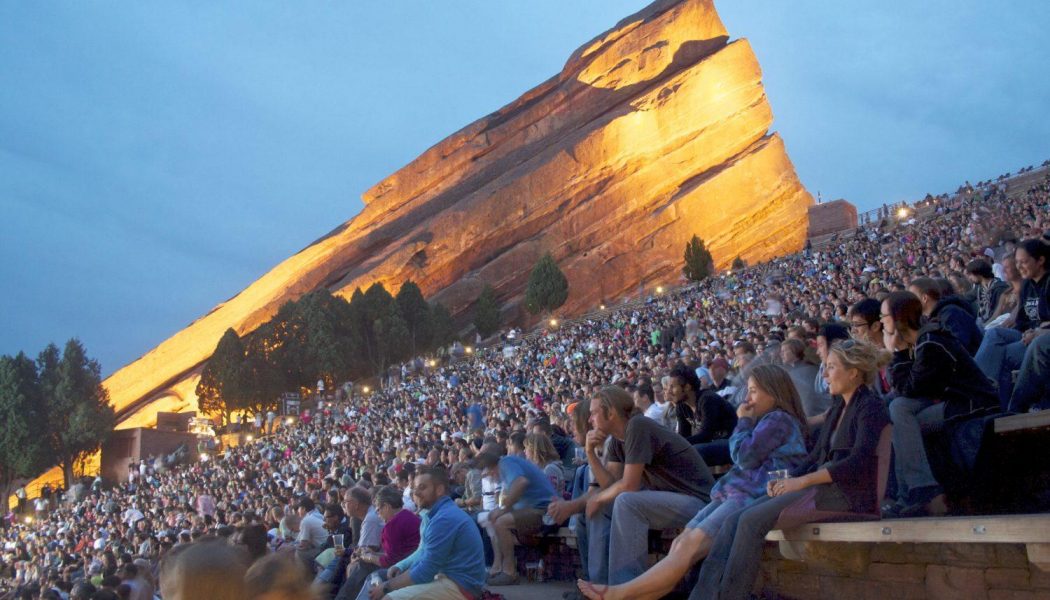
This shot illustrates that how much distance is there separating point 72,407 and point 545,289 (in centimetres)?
2384

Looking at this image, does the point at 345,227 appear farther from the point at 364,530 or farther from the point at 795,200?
the point at 364,530

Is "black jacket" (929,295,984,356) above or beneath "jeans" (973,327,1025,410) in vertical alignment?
above

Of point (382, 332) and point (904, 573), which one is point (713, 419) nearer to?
point (904, 573)

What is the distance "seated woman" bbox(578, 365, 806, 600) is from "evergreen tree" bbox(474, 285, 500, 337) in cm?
4349

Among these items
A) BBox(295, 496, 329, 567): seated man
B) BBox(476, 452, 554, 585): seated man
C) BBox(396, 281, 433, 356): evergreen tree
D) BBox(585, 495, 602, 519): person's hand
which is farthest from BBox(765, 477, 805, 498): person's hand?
BBox(396, 281, 433, 356): evergreen tree

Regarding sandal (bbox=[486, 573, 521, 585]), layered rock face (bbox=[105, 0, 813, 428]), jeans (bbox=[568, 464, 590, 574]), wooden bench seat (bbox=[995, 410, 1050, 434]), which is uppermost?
layered rock face (bbox=[105, 0, 813, 428])

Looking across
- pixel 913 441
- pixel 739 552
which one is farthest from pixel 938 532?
pixel 913 441

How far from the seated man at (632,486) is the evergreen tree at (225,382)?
3906 centimetres

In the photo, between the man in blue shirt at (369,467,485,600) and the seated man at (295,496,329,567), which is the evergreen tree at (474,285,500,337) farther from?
the man in blue shirt at (369,467,485,600)

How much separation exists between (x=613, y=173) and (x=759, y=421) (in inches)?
1943

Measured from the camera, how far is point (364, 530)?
20.9 ft

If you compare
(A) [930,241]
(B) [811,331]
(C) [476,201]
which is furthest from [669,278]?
(B) [811,331]

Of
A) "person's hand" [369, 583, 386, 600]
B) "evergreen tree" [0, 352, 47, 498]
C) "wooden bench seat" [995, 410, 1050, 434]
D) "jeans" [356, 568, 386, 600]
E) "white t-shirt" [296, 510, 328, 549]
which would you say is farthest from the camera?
"evergreen tree" [0, 352, 47, 498]

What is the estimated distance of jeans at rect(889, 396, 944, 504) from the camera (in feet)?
12.9
